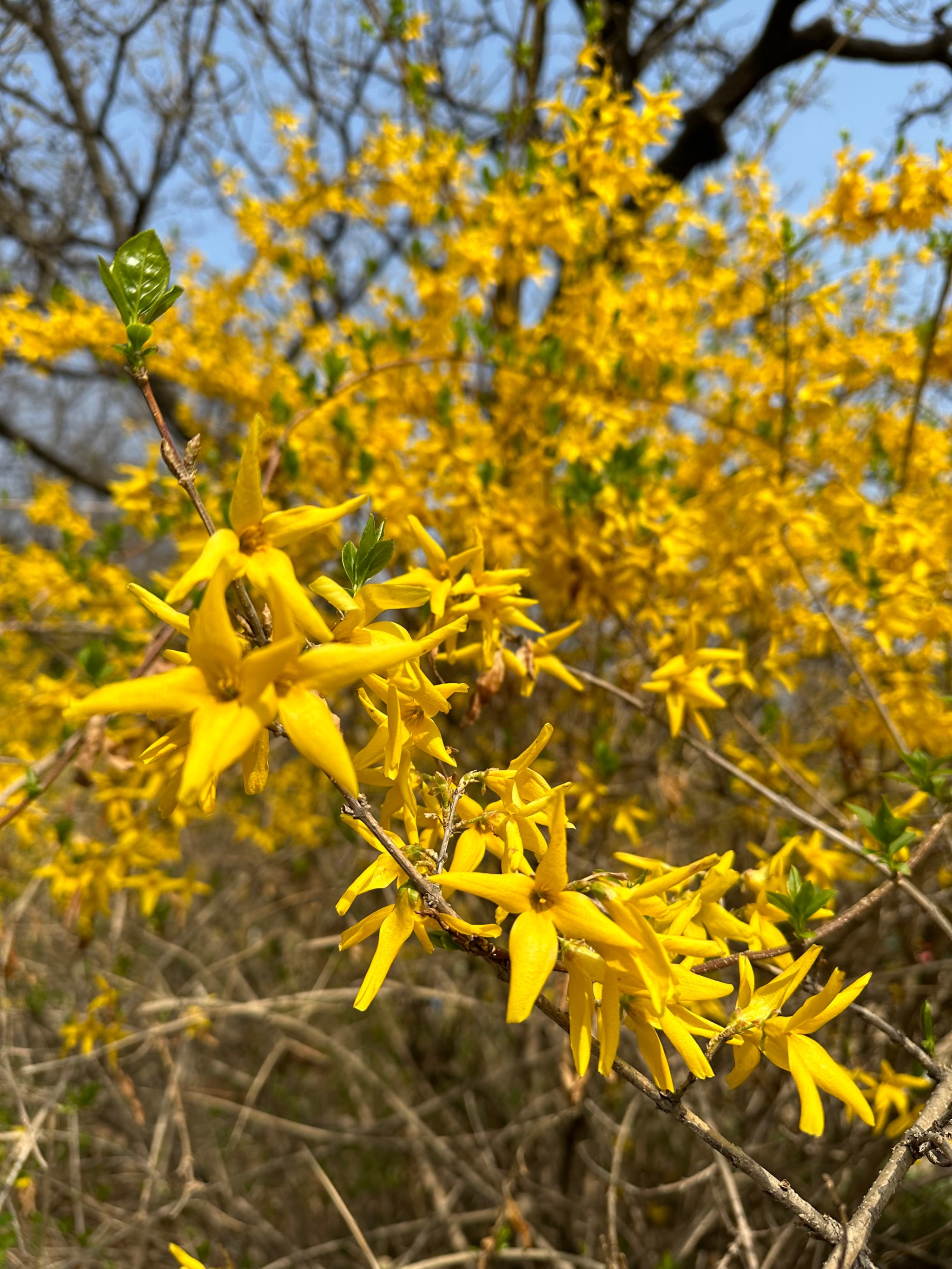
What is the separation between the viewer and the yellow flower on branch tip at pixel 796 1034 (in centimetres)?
92

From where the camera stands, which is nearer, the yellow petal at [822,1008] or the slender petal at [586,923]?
the slender petal at [586,923]

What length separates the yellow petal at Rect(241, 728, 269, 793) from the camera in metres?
0.84

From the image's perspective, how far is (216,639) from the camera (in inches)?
28.6

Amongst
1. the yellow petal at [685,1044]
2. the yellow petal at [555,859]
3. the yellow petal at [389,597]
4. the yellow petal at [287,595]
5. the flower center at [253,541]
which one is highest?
the flower center at [253,541]

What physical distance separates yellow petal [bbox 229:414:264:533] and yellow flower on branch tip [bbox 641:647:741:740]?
117cm

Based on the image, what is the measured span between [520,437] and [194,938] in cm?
326

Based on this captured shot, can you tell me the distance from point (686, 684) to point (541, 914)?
1.09 meters

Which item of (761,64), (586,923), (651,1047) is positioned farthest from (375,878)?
→ (761,64)

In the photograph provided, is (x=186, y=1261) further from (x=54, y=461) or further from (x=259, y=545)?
(x=54, y=461)

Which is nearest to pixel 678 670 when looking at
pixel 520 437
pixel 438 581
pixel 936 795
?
pixel 936 795

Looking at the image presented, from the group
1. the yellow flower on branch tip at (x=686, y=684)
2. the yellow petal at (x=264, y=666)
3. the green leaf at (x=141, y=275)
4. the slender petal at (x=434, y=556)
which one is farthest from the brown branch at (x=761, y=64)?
the yellow petal at (x=264, y=666)

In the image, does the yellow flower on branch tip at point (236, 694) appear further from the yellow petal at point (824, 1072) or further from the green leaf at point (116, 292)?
the yellow petal at point (824, 1072)

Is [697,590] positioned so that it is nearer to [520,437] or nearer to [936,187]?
[520,437]

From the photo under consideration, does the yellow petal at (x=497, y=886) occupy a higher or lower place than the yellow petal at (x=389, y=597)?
lower
